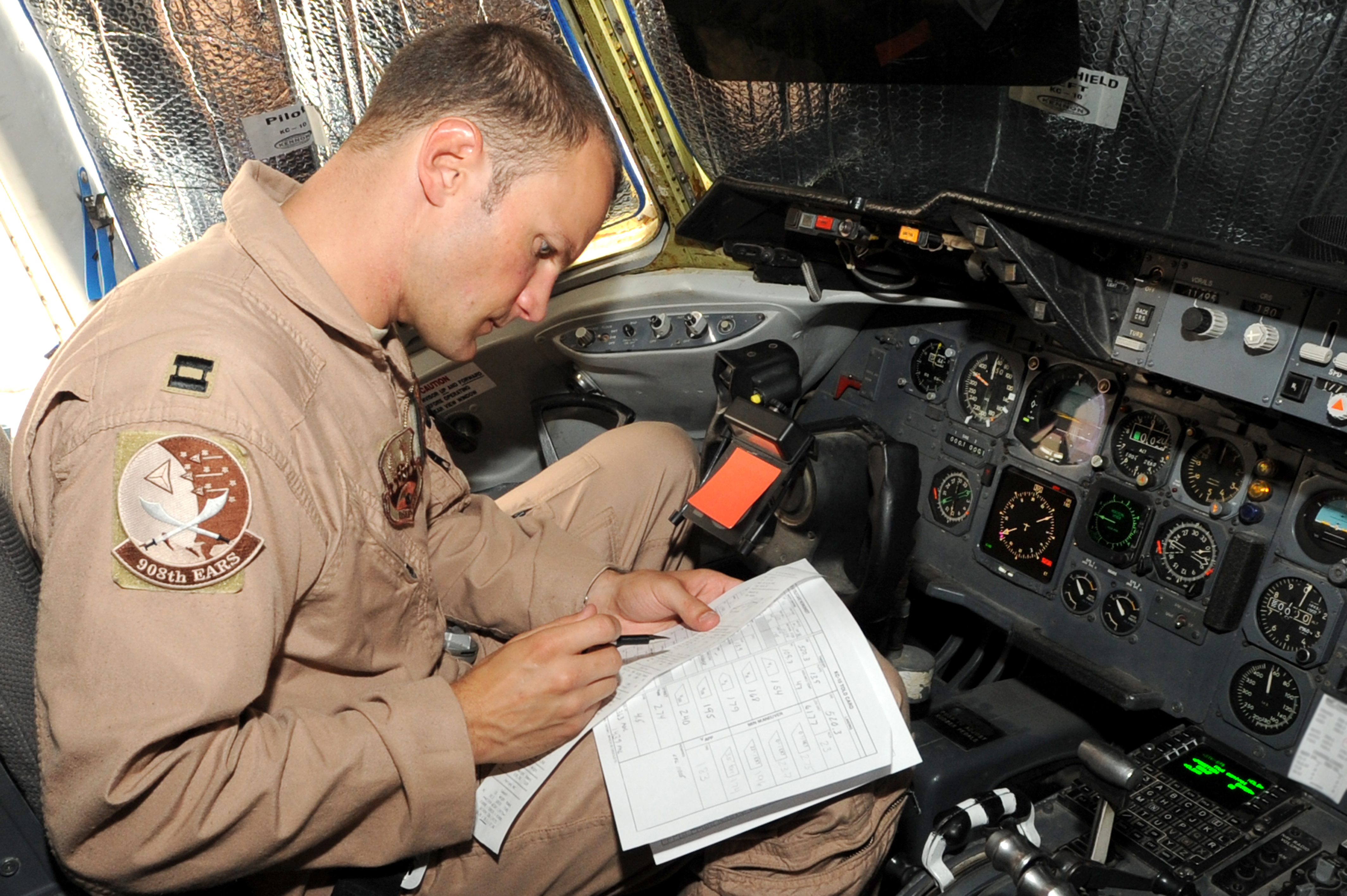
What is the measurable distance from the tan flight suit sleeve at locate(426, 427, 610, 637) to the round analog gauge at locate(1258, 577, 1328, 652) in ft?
4.25

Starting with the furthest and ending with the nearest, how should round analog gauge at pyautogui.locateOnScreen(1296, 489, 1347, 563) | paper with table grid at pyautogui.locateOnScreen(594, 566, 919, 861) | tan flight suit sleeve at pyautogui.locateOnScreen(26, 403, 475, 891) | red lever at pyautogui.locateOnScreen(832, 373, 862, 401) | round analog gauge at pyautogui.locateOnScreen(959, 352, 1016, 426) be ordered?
red lever at pyautogui.locateOnScreen(832, 373, 862, 401) → round analog gauge at pyautogui.locateOnScreen(959, 352, 1016, 426) → round analog gauge at pyautogui.locateOnScreen(1296, 489, 1347, 563) → paper with table grid at pyautogui.locateOnScreen(594, 566, 919, 861) → tan flight suit sleeve at pyautogui.locateOnScreen(26, 403, 475, 891)

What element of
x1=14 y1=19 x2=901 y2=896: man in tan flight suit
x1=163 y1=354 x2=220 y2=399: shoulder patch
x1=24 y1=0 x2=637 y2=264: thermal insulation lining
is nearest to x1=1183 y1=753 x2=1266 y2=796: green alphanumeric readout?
x1=14 y1=19 x2=901 y2=896: man in tan flight suit

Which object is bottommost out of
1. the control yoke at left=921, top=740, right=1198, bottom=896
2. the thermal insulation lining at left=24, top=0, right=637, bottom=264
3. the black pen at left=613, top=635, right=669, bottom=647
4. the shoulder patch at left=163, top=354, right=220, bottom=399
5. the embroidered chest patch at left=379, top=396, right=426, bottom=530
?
the control yoke at left=921, top=740, right=1198, bottom=896

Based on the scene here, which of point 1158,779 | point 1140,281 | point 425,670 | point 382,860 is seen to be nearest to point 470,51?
point 425,670

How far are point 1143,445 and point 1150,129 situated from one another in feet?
2.84

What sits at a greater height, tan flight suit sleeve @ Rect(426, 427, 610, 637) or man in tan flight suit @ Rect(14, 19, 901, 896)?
man in tan flight suit @ Rect(14, 19, 901, 896)

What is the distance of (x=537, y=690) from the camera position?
1.30m

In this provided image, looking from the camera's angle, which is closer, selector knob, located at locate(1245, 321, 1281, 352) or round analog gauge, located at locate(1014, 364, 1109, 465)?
selector knob, located at locate(1245, 321, 1281, 352)

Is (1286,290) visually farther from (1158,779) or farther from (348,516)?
(348,516)

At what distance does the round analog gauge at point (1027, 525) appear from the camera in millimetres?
2352

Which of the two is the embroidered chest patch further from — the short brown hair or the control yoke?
the control yoke

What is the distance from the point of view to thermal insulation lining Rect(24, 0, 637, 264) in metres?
2.20

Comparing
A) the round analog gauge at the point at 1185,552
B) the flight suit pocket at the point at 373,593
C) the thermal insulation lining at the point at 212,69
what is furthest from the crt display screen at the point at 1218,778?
the thermal insulation lining at the point at 212,69

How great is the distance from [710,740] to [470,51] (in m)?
1.01
